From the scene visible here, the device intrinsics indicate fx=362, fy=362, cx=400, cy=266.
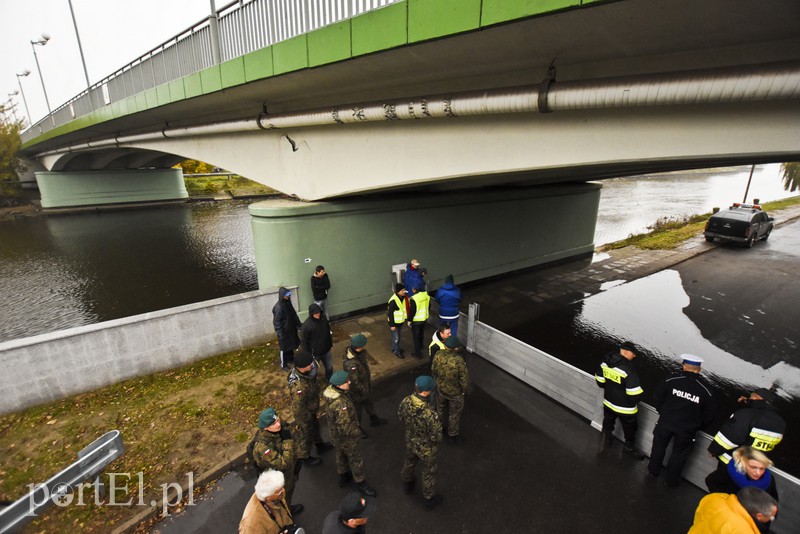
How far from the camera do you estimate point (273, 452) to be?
343 centimetres

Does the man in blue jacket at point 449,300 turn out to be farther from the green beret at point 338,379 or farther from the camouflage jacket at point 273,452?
the camouflage jacket at point 273,452

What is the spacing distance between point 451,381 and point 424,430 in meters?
0.97

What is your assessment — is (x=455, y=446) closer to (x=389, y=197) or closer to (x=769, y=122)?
(x=769, y=122)

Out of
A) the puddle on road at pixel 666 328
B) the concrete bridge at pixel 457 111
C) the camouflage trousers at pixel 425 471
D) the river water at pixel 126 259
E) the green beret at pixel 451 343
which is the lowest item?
the river water at pixel 126 259

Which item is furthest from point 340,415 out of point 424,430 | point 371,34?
point 371,34

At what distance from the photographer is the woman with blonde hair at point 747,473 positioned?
306cm

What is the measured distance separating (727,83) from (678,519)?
→ 4.35 m

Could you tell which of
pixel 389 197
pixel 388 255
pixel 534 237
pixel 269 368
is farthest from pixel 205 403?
pixel 534 237

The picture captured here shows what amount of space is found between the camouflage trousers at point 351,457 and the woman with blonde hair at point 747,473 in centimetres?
358

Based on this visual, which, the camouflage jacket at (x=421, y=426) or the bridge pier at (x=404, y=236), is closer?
the camouflage jacket at (x=421, y=426)

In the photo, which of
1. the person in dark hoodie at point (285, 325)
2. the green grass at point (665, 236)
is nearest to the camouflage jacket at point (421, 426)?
the person in dark hoodie at point (285, 325)

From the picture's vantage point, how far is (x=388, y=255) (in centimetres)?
941

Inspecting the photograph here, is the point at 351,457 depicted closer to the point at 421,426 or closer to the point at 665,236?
the point at 421,426

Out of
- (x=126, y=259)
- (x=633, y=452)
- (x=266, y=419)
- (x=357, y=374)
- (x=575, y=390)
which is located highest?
(x=266, y=419)
